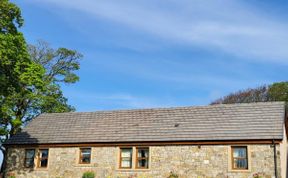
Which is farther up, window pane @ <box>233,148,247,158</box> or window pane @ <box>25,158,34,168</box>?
window pane @ <box>233,148,247,158</box>

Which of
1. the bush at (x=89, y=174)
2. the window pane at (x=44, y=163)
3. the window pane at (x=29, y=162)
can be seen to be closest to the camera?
the bush at (x=89, y=174)

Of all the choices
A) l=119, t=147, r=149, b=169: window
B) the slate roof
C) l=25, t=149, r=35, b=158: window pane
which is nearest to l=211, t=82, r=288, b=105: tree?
the slate roof

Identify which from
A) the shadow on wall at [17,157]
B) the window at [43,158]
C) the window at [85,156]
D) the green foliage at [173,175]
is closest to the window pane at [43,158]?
the window at [43,158]

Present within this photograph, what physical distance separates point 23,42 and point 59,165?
8.05m

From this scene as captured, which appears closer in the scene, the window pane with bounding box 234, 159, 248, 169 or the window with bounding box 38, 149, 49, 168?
the window pane with bounding box 234, 159, 248, 169

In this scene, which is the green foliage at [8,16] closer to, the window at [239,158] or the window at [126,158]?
the window at [126,158]

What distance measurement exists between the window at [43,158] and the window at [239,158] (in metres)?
12.1

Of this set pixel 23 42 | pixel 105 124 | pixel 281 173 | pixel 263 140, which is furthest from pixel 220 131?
pixel 23 42

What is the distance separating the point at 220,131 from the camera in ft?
71.8

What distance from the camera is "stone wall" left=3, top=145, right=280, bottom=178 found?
2027 cm

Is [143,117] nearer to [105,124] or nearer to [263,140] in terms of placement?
[105,124]

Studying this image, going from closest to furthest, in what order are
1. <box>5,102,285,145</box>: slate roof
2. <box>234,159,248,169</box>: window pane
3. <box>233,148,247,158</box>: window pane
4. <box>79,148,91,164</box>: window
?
<box>234,159,248,169</box>: window pane → <box>233,148,247,158</box>: window pane → <box>5,102,285,145</box>: slate roof → <box>79,148,91,164</box>: window

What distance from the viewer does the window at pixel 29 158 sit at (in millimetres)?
25719

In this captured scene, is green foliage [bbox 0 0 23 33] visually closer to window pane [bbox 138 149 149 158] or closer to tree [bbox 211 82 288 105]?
window pane [bbox 138 149 149 158]
